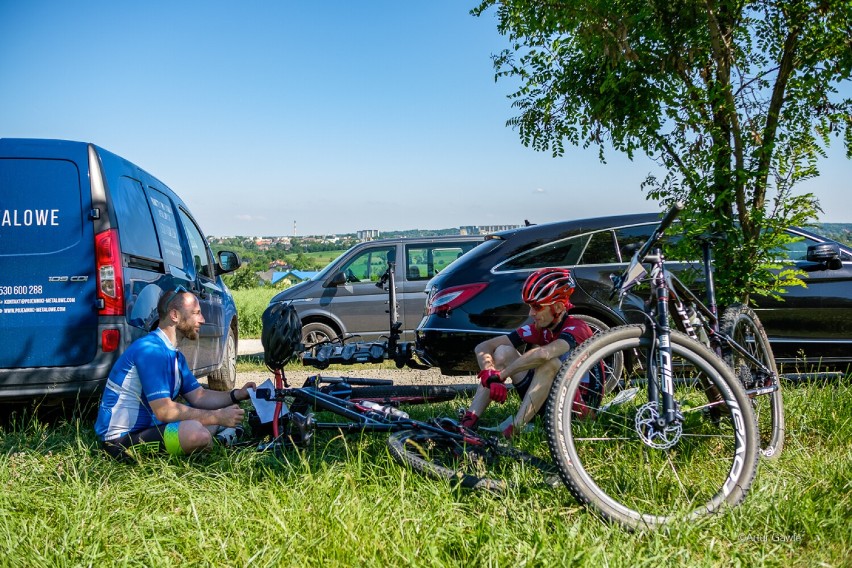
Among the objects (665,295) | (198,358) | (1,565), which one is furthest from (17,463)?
(665,295)

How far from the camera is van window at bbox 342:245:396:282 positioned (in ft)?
36.7

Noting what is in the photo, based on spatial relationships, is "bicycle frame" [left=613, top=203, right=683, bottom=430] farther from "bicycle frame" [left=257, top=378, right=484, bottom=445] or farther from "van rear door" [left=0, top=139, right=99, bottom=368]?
"van rear door" [left=0, top=139, right=99, bottom=368]

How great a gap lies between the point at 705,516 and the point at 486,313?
147 inches

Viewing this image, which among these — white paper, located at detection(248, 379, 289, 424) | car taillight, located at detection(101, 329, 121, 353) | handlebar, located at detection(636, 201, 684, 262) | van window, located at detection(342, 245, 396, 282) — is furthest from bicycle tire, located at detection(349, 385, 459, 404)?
van window, located at detection(342, 245, 396, 282)

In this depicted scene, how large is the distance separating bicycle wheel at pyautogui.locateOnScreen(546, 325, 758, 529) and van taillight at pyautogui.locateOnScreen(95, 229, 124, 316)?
10.2 feet

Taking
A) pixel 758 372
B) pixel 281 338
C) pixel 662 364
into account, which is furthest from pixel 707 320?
pixel 281 338

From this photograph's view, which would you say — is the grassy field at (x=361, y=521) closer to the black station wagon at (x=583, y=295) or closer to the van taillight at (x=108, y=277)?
the van taillight at (x=108, y=277)

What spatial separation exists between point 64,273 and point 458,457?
2.87 m

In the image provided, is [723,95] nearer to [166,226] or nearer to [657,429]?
[657,429]

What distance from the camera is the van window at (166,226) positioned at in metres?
5.98

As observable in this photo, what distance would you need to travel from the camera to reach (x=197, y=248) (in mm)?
7488

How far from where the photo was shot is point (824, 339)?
21.1 feet

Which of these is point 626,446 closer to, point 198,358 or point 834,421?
point 834,421

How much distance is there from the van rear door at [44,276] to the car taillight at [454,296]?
2926mm
